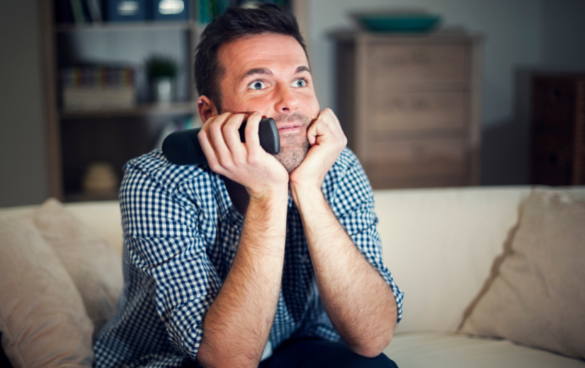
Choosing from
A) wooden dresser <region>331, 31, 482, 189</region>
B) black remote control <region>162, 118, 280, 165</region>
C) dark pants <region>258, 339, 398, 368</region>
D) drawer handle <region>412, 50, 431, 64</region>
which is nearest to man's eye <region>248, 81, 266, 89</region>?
black remote control <region>162, 118, 280, 165</region>

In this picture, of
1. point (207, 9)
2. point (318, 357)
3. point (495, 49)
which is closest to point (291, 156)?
point (318, 357)

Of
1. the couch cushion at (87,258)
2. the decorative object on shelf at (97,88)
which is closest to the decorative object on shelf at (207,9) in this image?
the decorative object on shelf at (97,88)

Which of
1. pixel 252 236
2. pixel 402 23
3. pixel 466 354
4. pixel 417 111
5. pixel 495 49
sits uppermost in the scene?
pixel 402 23

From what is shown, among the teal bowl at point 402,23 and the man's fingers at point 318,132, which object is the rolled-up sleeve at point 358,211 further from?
the teal bowl at point 402,23

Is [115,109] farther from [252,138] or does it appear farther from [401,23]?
[252,138]

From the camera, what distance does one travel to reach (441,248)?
1458 mm

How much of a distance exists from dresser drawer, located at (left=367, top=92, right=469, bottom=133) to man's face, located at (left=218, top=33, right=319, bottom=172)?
6.39ft

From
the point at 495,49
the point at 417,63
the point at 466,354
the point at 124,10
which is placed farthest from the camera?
the point at 495,49

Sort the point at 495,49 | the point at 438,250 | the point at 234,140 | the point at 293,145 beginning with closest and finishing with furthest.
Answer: the point at 234,140 → the point at 293,145 → the point at 438,250 → the point at 495,49

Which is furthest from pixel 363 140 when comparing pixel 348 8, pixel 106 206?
pixel 106 206

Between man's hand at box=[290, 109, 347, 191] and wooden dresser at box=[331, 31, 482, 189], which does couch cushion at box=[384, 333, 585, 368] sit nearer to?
man's hand at box=[290, 109, 347, 191]

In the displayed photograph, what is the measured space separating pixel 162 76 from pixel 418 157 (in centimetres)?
147

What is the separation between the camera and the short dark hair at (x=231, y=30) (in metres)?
1.10

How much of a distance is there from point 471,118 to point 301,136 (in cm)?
228
